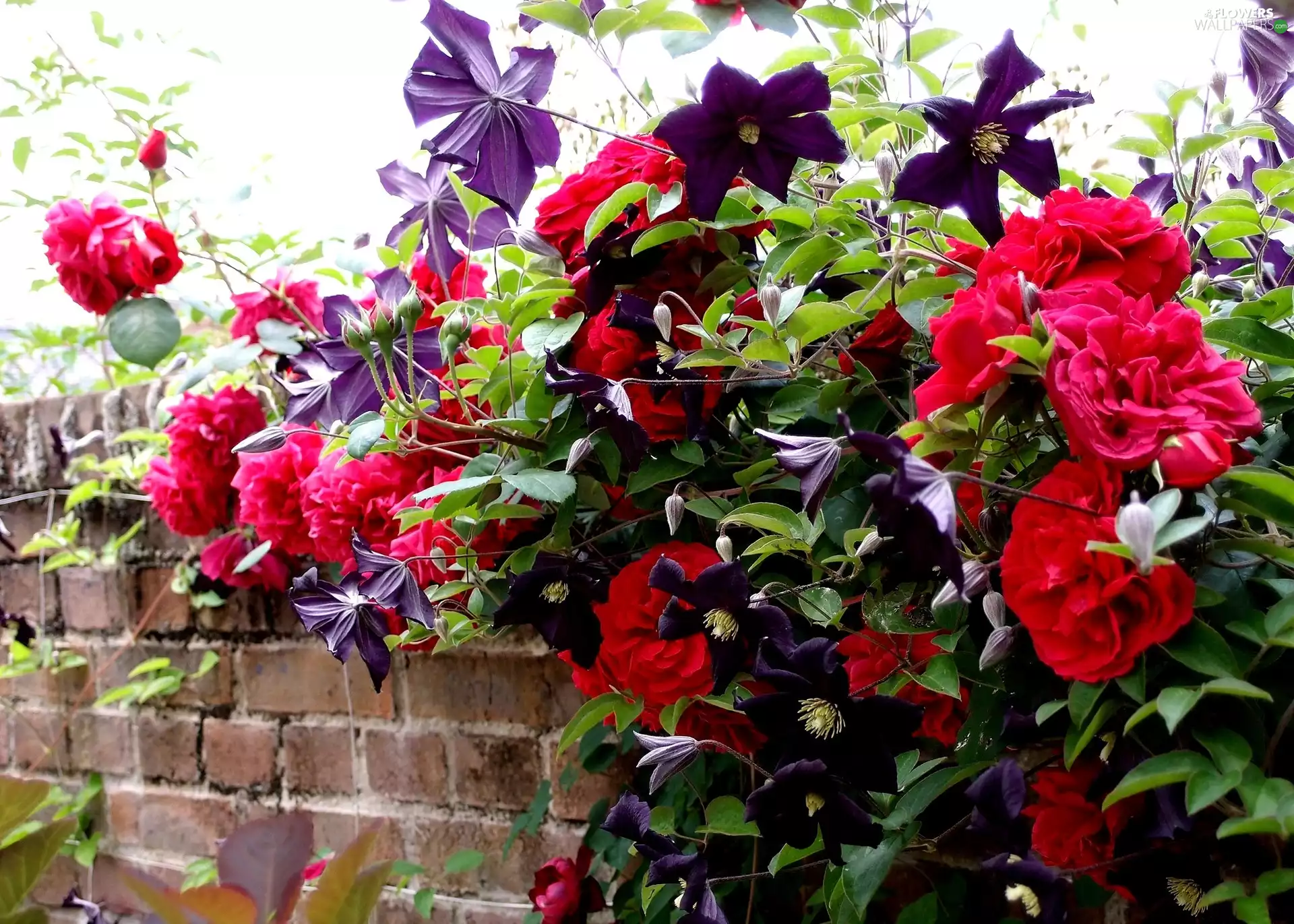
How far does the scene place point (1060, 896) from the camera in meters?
0.46

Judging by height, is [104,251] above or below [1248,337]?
above

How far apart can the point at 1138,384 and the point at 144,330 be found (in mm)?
900

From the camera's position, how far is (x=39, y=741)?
1270 mm

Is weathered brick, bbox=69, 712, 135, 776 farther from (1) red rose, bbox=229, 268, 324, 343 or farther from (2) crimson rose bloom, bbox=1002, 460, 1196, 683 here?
(2) crimson rose bloom, bbox=1002, 460, 1196, 683

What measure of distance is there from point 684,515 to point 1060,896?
0.30 meters

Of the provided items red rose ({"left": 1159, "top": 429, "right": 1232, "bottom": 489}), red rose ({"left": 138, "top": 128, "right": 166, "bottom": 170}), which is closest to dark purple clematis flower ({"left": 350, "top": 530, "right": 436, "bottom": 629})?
red rose ({"left": 1159, "top": 429, "right": 1232, "bottom": 489})

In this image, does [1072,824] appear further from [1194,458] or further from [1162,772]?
[1194,458]

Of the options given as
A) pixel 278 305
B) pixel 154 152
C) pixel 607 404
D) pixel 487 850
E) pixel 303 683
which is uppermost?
pixel 154 152

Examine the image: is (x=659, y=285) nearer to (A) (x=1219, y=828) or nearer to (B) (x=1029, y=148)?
(B) (x=1029, y=148)

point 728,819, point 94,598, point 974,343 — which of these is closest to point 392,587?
point 728,819

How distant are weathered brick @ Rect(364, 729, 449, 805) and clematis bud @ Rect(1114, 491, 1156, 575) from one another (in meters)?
0.75

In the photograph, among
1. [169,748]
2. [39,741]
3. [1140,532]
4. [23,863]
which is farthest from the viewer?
[39,741]

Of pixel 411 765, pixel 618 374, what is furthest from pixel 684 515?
pixel 411 765

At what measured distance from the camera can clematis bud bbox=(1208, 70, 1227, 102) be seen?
0.55 meters
